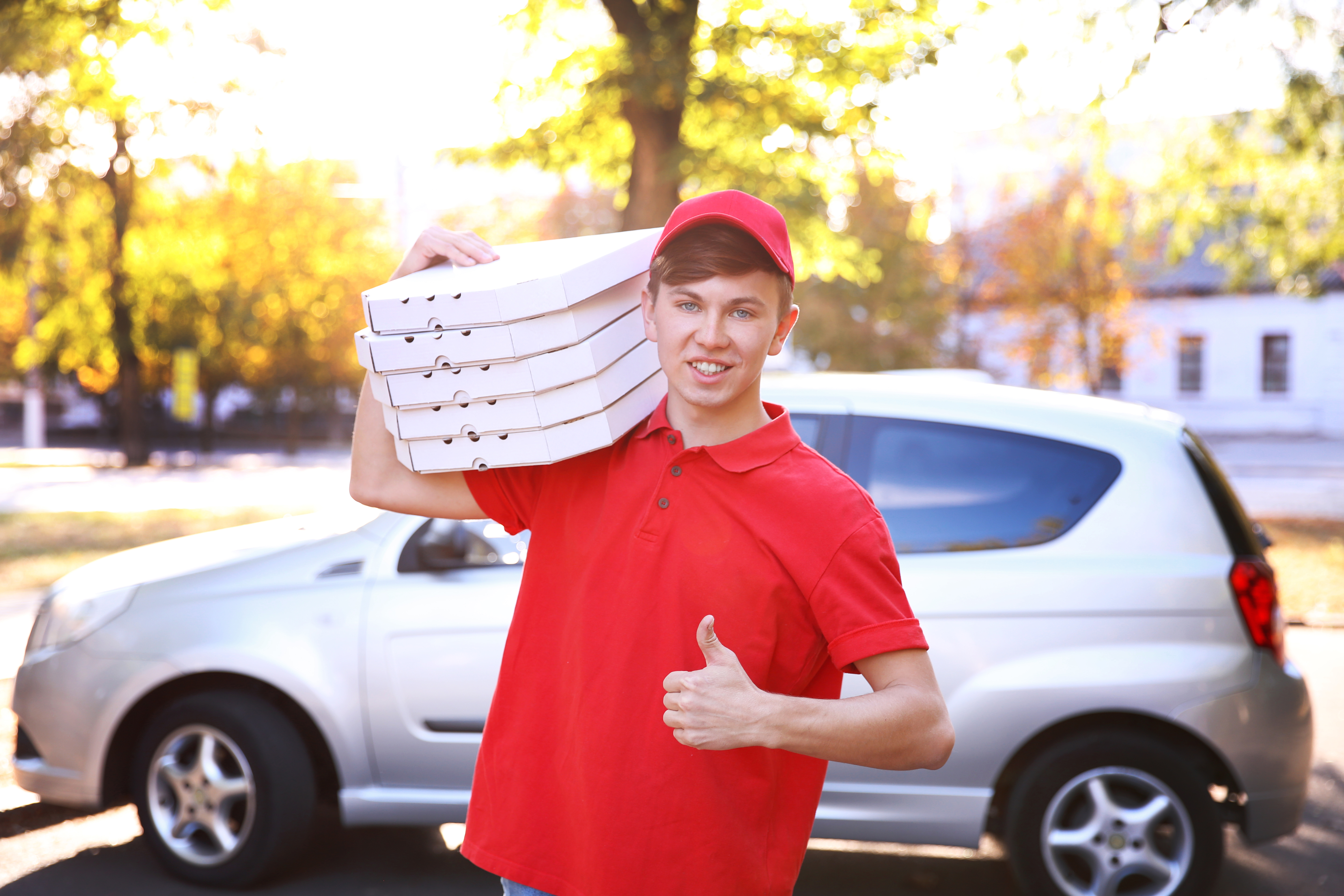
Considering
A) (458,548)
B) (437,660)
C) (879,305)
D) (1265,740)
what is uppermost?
(879,305)

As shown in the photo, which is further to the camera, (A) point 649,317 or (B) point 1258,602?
(B) point 1258,602

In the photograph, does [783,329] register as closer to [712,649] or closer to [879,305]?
[712,649]

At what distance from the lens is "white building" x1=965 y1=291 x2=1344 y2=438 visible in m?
37.3

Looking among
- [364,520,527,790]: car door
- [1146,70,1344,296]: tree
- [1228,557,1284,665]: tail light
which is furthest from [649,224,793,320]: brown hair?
[1146,70,1344,296]: tree

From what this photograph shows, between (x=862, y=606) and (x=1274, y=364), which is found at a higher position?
(x=1274, y=364)

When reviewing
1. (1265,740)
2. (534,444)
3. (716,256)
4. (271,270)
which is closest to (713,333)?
(716,256)

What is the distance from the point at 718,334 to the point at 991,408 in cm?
257

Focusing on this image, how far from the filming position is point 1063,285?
28422 millimetres

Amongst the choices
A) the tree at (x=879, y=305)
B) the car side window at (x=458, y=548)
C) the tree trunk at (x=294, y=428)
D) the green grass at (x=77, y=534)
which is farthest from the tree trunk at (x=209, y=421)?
the car side window at (x=458, y=548)

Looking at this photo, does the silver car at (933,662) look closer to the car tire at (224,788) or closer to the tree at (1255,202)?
the car tire at (224,788)

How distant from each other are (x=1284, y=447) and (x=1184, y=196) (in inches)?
828

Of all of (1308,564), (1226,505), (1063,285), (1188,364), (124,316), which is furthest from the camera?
(1188,364)

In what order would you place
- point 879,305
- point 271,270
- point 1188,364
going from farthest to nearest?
1. point 1188,364
2. point 271,270
3. point 879,305

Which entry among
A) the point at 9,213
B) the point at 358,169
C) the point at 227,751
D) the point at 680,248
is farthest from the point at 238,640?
the point at 358,169
